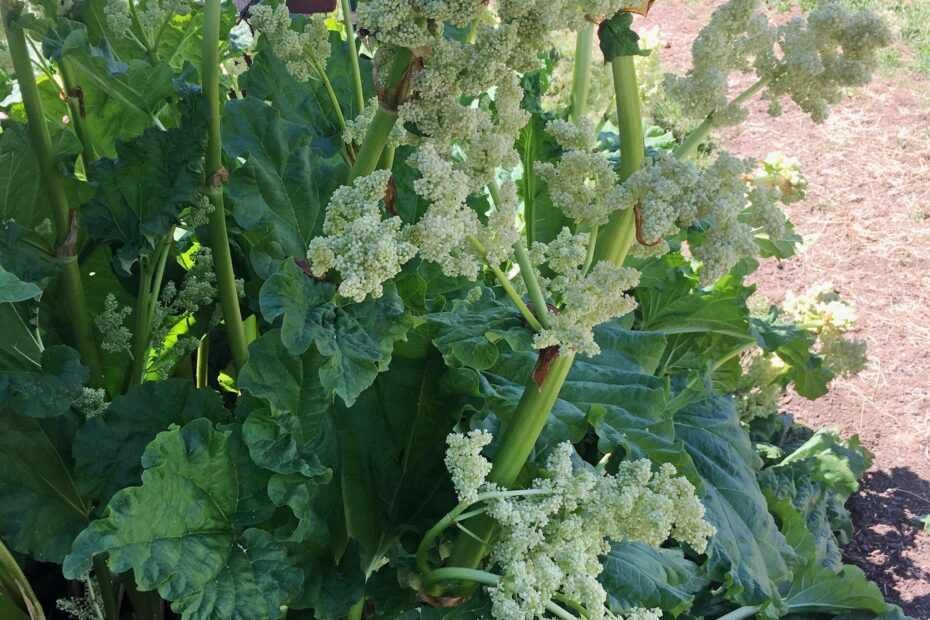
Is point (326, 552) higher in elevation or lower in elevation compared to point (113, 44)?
lower

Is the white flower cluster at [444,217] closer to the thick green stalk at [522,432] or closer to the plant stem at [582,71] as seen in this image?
the thick green stalk at [522,432]

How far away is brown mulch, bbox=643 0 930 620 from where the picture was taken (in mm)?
3285

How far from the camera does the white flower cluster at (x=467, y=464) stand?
1.19 metres

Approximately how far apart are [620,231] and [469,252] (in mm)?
297

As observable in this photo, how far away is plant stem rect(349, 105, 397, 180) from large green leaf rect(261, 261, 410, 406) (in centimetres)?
16

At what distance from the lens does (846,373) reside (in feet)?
10.1

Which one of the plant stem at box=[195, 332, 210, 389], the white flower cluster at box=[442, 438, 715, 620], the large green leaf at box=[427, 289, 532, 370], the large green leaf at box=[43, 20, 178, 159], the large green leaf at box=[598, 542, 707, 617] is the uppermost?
the large green leaf at box=[43, 20, 178, 159]

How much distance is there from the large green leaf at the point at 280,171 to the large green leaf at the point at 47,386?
0.37 meters

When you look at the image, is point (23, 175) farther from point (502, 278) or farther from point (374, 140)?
point (502, 278)

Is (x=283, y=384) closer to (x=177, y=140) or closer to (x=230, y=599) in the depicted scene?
(x=230, y=599)

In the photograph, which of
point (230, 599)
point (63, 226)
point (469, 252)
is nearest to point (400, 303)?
point (469, 252)

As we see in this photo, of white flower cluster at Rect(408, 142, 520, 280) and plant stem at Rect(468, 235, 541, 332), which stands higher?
white flower cluster at Rect(408, 142, 520, 280)

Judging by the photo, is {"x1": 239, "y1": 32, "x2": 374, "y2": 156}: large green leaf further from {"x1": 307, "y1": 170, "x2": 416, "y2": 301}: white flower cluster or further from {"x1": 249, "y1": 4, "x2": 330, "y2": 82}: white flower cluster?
{"x1": 307, "y1": 170, "x2": 416, "y2": 301}: white flower cluster

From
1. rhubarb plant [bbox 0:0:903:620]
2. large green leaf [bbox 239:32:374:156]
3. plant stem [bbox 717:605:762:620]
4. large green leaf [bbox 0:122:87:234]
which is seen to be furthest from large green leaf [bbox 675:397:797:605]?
large green leaf [bbox 0:122:87:234]
